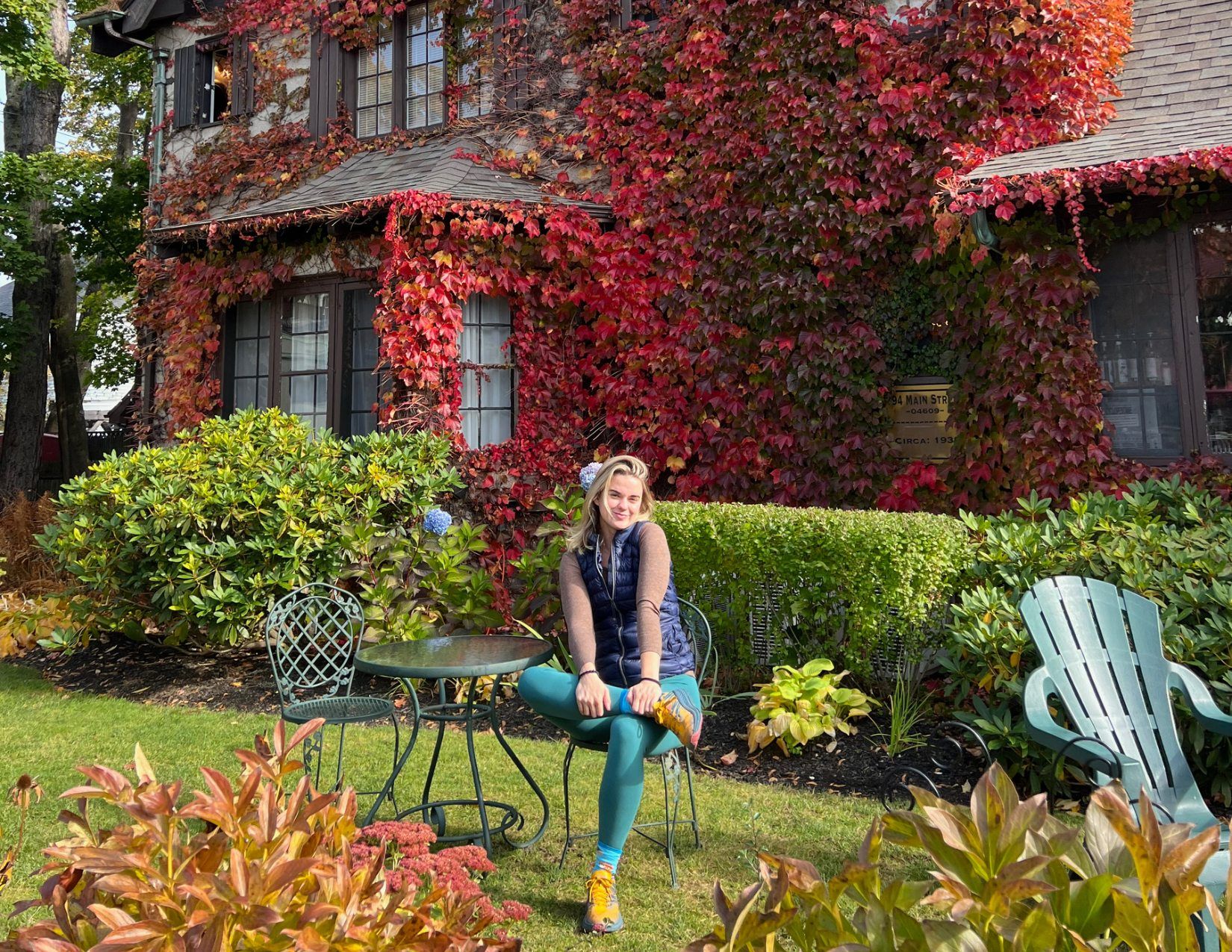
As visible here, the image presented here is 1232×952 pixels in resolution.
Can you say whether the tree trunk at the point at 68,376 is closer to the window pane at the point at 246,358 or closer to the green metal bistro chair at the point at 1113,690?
the window pane at the point at 246,358

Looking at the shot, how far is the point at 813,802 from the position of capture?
4.18m

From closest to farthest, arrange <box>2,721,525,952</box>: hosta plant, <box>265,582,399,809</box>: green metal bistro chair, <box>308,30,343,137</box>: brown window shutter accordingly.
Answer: <box>2,721,525,952</box>: hosta plant
<box>265,582,399,809</box>: green metal bistro chair
<box>308,30,343,137</box>: brown window shutter

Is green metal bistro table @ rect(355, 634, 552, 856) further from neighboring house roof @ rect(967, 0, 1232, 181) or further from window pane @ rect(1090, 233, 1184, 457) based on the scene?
window pane @ rect(1090, 233, 1184, 457)

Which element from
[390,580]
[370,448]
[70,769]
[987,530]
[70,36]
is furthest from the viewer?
[70,36]

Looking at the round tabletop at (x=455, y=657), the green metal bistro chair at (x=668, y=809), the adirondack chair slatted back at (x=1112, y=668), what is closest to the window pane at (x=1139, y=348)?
the adirondack chair slatted back at (x=1112, y=668)

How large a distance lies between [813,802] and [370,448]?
14.5 feet

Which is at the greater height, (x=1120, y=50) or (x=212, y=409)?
(x=1120, y=50)

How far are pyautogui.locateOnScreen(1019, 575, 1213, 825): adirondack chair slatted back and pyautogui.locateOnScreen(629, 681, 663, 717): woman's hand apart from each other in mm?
1345

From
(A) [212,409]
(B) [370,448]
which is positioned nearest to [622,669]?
(B) [370,448]

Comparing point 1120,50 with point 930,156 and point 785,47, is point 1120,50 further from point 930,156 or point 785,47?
point 785,47

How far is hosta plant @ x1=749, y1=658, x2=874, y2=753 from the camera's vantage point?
4.70 m

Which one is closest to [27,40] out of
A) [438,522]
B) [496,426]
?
[496,426]

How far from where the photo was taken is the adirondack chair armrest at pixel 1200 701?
3.09 meters

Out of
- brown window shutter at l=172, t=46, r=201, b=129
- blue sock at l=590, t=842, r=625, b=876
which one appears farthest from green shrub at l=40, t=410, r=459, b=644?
brown window shutter at l=172, t=46, r=201, b=129
